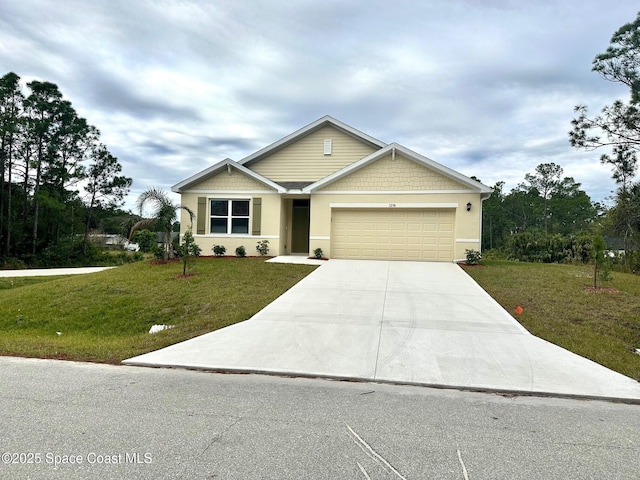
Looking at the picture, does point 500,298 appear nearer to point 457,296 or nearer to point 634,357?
point 457,296

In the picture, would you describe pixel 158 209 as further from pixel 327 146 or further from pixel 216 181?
pixel 327 146

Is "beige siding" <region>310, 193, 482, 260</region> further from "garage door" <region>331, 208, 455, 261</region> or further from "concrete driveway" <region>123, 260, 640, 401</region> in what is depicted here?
"concrete driveway" <region>123, 260, 640, 401</region>

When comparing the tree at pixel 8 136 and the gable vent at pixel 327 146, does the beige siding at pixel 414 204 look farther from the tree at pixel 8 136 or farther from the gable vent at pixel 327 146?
the tree at pixel 8 136

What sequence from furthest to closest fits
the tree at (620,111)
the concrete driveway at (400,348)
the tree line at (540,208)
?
the tree line at (540,208) → the tree at (620,111) → the concrete driveway at (400,348)

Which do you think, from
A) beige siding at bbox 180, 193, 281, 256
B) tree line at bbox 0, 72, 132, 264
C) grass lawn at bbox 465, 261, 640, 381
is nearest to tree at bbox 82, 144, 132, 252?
tree line at bbox 0, 72, 132, 264

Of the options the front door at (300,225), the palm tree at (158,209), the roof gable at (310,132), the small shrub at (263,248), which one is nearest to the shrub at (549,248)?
the roof gable at (310,132)

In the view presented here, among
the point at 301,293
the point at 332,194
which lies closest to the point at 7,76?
the point at 332,194

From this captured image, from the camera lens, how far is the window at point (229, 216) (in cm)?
1617

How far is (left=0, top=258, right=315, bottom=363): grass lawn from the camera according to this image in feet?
20.3

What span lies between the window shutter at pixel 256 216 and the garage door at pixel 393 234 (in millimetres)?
3132

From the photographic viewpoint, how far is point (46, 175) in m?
27.7

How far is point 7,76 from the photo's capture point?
24.8 meters

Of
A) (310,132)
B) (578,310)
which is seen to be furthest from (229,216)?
(578,310)

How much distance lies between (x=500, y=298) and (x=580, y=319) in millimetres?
1816
